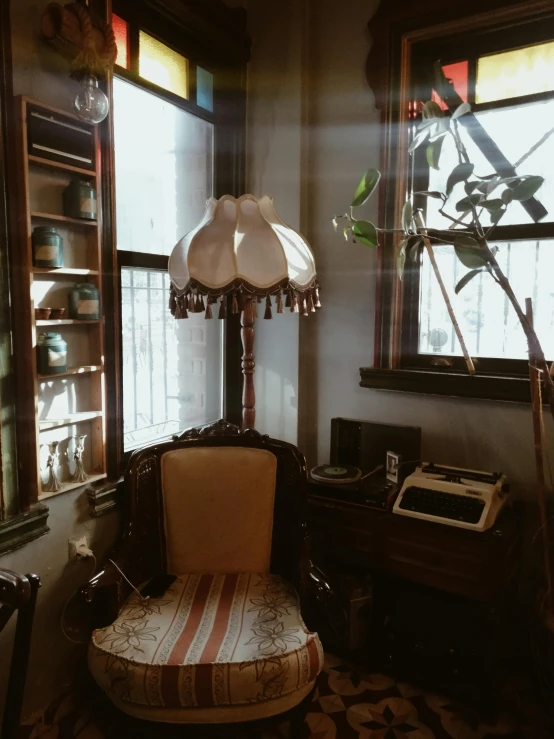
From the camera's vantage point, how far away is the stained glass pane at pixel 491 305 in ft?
6.72

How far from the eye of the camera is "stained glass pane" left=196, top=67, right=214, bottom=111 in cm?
236

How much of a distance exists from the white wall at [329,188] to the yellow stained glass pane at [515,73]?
16.8 inches

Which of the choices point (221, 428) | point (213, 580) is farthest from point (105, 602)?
point (221, 428)

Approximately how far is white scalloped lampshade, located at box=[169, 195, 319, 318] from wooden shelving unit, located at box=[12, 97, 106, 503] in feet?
0.95

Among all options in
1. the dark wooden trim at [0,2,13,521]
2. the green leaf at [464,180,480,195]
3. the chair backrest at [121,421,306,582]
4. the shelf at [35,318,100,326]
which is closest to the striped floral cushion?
the chair backrest at [121,421,306,582]

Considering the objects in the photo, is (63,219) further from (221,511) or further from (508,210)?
(508,210)

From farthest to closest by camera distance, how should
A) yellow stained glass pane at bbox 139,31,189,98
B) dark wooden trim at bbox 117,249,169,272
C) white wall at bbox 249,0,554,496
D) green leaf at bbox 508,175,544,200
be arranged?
white wall at bbox 249,0,554,496 → yellow stained glass pane at bbox 139,31,189,98 → dark wooden trim at bbox 117,249,169,272 → green leaf at bbox 508,175,544,200

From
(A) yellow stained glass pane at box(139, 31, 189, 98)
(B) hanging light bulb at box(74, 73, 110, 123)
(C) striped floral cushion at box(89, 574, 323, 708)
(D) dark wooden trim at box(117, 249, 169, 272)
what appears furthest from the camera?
(A) yellow stained glass pane at box(139, 31, 189, 98)

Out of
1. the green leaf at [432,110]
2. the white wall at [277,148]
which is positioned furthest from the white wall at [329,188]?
the green leaf at [432,110]

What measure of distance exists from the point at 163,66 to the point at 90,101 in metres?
0.65

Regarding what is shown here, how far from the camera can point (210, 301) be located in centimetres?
179

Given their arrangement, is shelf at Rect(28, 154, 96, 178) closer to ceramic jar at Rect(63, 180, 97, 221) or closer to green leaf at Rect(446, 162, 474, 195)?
ceramic jar at Rect(63, 180, 97, 221)

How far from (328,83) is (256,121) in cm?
35

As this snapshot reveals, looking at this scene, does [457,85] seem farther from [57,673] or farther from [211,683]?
[57,673]
